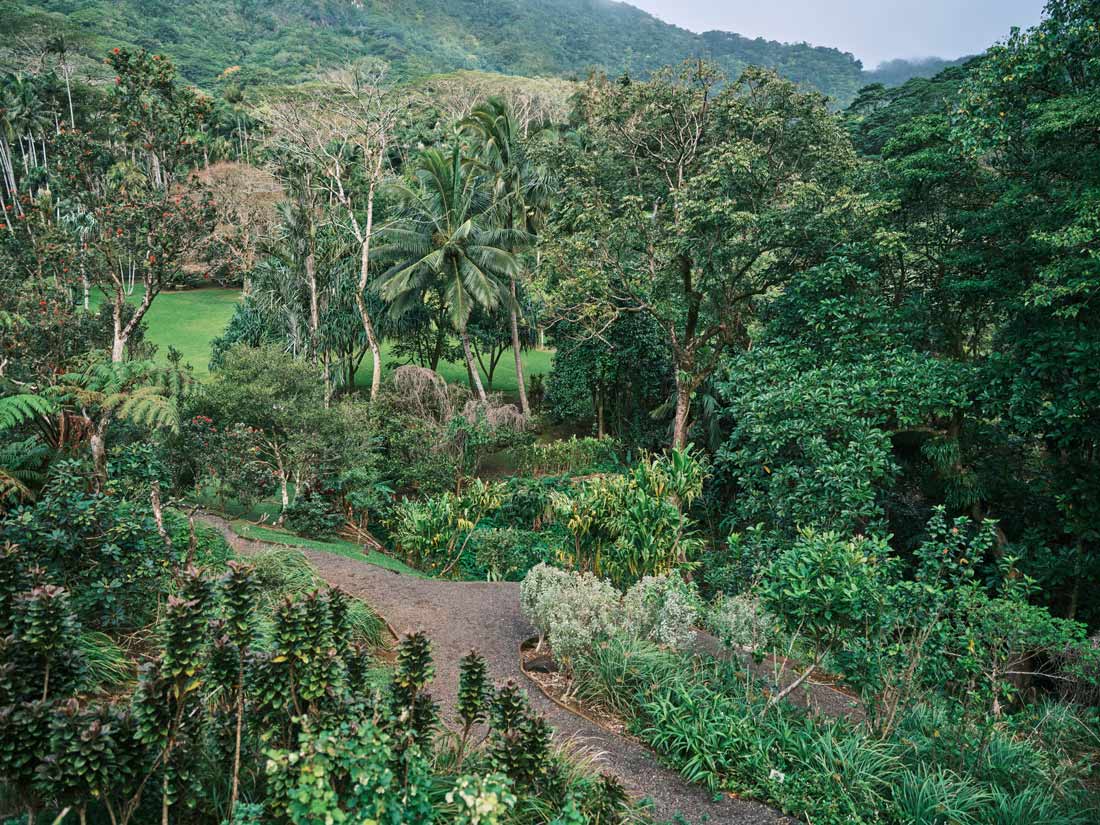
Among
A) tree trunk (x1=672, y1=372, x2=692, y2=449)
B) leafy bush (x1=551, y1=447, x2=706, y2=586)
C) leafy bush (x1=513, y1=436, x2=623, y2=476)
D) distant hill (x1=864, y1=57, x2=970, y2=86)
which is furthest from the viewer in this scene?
distant hill (x1=864, y1=57, x2=970, y2=86)

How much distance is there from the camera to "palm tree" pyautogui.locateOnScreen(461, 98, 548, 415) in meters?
22.0

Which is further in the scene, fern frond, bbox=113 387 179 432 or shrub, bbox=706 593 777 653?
Result: fern frond, bbox=113 387 179 432

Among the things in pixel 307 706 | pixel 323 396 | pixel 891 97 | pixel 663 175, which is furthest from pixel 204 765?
pixel 891 97

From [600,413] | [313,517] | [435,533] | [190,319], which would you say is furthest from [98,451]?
[190,319]

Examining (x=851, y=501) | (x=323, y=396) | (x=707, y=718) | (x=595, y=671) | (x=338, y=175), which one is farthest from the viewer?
(x=338, y=175)

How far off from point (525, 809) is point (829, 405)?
695 centimetres

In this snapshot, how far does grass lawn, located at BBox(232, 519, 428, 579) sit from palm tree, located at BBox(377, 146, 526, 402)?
8.95 meters

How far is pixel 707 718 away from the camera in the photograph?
519cm

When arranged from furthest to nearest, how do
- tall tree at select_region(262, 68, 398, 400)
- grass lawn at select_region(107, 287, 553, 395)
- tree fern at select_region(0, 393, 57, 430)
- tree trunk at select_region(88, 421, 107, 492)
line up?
grass lawn at select_region(107, 287, 553, 395) < tall tree at select_region(262, 68, 398, 400) < tree trunk at select_region(88, 421, 107, 492) < tree fern at select_region(0, 393, 57, 430)

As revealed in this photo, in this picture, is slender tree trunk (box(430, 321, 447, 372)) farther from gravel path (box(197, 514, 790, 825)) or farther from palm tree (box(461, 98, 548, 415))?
gravel path (box(197, 514, 790, 825))

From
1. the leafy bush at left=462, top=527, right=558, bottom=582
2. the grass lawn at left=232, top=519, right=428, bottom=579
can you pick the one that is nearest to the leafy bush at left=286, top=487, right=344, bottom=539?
the grass lawn at left=232, top=519, right=428, bottom=579

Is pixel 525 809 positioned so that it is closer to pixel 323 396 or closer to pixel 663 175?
pixel 323 396

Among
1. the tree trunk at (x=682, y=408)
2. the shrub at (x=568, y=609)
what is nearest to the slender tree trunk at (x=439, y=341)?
the tree trunk at (x=682, y=408)

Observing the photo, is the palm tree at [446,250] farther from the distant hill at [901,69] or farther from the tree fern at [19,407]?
the distant hill at [901,69]
